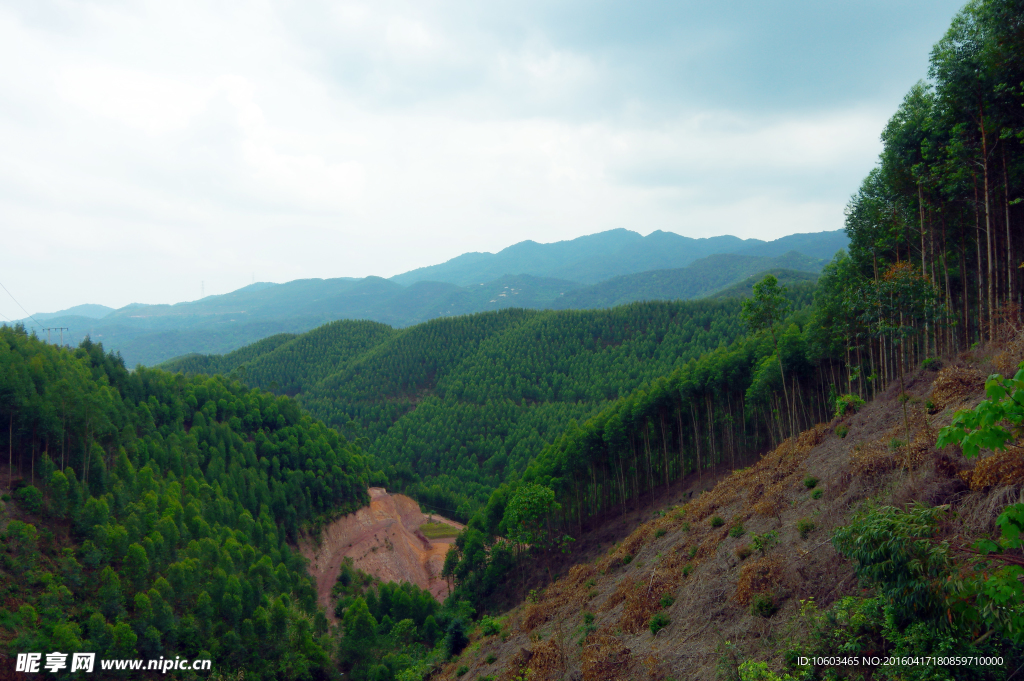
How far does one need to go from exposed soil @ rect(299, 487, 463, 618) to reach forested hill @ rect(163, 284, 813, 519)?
13.7m

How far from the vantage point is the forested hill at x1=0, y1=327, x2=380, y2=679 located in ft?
117

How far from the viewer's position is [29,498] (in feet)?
132

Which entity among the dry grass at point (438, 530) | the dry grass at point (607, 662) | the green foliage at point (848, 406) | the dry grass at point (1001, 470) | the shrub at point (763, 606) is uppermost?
the dry grass at point (1001, 470)

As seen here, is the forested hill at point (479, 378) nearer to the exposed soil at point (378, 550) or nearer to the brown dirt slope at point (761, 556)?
the exposed soil at point (378, 550)

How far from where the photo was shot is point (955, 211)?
2969 cm

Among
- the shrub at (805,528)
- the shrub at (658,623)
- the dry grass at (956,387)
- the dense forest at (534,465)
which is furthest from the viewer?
the dense forest at (534,465)

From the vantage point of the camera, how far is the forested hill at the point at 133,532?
35.8 metres

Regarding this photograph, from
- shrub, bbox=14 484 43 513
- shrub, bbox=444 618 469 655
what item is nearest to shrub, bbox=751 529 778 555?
shrub, bbox=444 618 469 655

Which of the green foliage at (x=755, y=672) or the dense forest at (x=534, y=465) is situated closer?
the green foliage at (x=755, y=672)

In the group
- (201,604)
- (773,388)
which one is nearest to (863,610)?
(773,388)

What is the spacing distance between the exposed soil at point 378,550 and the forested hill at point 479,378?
13724mm

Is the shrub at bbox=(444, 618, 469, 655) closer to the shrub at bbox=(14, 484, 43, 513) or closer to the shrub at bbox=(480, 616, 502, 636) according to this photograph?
the shrub at bbox=(480, 616, 502, 636)

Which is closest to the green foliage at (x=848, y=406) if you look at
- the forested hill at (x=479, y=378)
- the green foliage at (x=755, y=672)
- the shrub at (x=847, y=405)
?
the shrub at (x=847, y=405)

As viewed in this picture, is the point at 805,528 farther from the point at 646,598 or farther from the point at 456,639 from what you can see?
the point at 456,639
